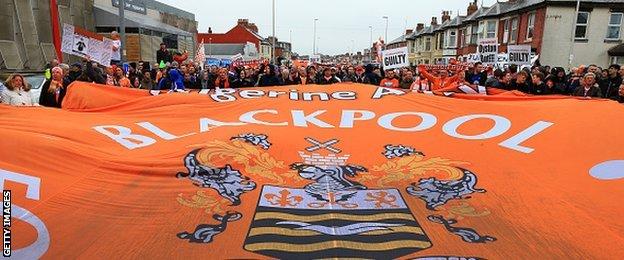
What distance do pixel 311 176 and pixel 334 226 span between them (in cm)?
108

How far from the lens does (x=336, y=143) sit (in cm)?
529

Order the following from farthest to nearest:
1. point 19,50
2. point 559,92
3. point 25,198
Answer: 1. point 19,50
2. point 559,92
3. point 25,198

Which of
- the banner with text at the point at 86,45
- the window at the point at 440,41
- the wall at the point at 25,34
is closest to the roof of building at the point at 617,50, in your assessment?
the window at the point at 440,41

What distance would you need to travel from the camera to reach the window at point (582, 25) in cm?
2664

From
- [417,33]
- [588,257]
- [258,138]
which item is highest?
[417,33]

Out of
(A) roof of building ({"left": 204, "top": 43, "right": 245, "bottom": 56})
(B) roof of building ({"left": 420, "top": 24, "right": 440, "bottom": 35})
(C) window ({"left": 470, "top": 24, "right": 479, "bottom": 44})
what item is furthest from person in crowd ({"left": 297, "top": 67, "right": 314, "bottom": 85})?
(A) roof of building ({"left": 204, "top": 43, "right": 245, "bottom": 56})

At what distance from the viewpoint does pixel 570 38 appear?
26547 millimetres

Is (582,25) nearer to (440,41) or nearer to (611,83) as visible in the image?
(611,83)

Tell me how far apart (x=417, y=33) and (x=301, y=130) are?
54.7 meters

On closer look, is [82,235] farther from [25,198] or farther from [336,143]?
[336,143]

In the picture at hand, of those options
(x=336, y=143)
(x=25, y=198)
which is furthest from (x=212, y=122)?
(x=25, y=198)

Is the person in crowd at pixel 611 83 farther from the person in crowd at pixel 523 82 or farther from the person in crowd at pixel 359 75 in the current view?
the person in crowd at pixel 359 75

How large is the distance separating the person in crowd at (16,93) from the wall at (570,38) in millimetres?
26370

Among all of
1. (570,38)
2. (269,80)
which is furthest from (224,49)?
(269,80)
